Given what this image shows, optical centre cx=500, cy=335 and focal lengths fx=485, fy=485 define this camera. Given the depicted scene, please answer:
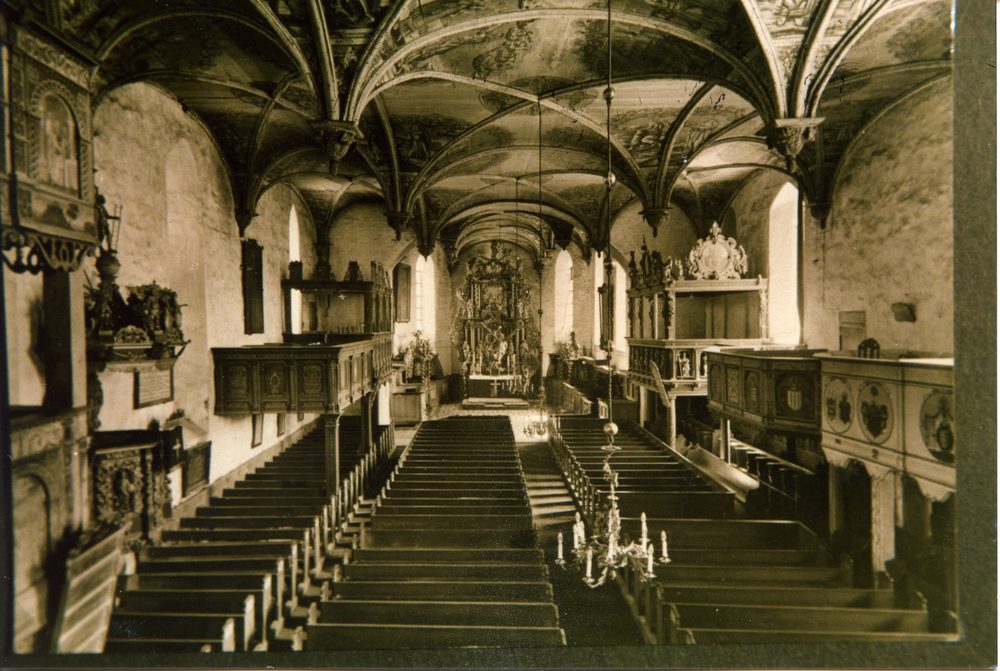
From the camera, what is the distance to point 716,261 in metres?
12.1

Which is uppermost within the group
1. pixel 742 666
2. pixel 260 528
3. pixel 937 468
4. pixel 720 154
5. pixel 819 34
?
pixel 720 154

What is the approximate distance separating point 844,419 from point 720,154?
28.0 feet

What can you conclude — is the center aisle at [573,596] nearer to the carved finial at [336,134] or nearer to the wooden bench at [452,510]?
the wooden bench at [452,510]

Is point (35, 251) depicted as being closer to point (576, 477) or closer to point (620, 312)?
point (576, 477)

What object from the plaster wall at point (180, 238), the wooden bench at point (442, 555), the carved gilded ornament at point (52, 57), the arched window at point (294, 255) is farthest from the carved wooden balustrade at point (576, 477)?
the arched window at point (294, 255)

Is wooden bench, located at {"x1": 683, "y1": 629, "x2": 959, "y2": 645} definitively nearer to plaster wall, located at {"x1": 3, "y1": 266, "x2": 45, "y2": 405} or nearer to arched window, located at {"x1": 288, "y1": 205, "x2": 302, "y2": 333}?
plaster wall, located at {"x1": 3, "y1": 266, "x2": 45, "y2": 405}

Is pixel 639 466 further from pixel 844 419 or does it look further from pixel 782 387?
pixel 844 419

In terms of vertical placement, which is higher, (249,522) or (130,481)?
(130,481)

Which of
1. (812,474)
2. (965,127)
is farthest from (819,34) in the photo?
(812,474)

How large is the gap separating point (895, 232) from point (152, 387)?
947 cm

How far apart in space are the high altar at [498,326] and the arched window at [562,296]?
1590 mm

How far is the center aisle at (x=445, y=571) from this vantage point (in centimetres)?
412

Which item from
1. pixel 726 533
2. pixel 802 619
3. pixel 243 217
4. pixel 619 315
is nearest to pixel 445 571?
pixel 802 619

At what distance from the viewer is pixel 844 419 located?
16.0 feet
